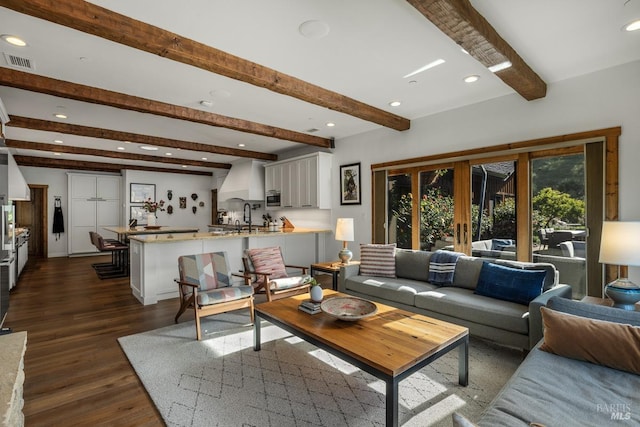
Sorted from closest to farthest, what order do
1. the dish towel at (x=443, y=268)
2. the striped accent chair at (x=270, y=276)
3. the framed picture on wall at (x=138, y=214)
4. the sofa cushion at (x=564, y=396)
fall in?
the sofa cushion at (x=564, y=396) < the dish towel at (x=443, y=268) < the striped accent chair at (x=270, y=276) < the framed picture on wall at (x=138, y=214)

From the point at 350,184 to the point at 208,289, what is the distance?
10.5 ft

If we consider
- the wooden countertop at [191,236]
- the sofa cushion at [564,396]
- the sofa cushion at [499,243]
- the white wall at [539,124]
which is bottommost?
the sofa cushion at [564,396]

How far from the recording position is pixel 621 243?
2.41 meters

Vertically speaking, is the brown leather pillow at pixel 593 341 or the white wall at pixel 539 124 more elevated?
the white wall at pixel 539 124

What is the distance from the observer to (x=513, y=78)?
9.95 feet

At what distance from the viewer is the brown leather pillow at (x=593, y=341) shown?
66.3 inches

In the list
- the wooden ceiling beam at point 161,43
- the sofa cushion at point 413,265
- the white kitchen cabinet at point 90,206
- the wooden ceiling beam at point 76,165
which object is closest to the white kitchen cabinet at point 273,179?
the wooden ceiling beam at point 161,43

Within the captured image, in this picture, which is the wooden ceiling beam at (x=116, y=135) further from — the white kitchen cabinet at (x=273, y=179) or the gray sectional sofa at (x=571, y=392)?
the gray sectional sofa at (x=571, y=392)

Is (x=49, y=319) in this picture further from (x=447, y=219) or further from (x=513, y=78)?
(x=513, y=78)

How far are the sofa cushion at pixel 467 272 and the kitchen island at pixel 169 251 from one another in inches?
119

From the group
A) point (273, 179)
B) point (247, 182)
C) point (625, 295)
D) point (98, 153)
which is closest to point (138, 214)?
point (98, 153)

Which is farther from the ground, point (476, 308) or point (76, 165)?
point (76, 165)

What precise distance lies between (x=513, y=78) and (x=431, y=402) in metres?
2.93

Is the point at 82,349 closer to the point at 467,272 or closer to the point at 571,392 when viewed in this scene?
the point at 571,392
